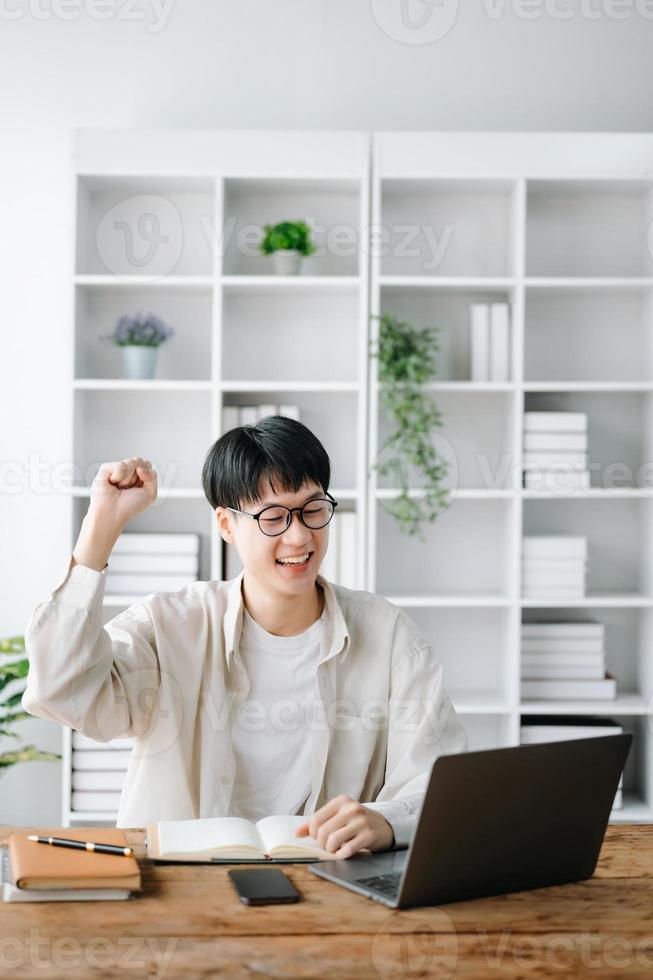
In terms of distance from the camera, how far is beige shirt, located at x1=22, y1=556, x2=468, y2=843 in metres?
1.63

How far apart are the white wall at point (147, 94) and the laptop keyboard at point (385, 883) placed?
93.3 inches

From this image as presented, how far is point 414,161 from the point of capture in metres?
3.15

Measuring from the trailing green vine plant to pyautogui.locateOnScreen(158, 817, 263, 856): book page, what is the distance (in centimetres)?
185

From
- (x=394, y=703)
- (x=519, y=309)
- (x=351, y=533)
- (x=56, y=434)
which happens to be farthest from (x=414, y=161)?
(x=394, y=703)

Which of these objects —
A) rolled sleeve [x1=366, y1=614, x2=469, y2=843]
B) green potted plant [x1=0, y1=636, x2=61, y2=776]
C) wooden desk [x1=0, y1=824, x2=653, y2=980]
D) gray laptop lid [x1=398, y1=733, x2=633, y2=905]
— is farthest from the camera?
green potted plant [x1=0, y1=636, x2=61, y2=776]

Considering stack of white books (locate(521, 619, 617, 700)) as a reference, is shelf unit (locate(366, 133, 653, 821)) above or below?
above

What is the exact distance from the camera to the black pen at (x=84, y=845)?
1.20 m

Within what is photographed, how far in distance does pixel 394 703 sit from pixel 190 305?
201 cm

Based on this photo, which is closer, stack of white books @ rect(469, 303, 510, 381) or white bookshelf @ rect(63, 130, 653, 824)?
stack of white books @ rect(469, 303, 510, 381)

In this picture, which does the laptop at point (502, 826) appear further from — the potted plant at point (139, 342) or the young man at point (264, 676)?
the potted plant at point (139, 342)

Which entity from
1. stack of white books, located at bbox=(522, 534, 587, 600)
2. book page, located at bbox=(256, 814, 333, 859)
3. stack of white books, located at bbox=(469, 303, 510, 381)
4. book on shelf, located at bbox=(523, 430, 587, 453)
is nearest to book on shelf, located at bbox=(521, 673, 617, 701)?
stack of white books, located at bbox=(522, 534, 587, 600)

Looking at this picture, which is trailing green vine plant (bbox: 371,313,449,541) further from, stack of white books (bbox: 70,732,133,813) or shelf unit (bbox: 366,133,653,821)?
stack of white books (bbox: 70,732,133,813)

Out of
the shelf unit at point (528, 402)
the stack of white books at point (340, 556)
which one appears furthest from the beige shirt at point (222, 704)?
the shelf unit at point (528, 402)

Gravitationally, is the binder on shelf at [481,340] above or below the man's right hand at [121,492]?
above
